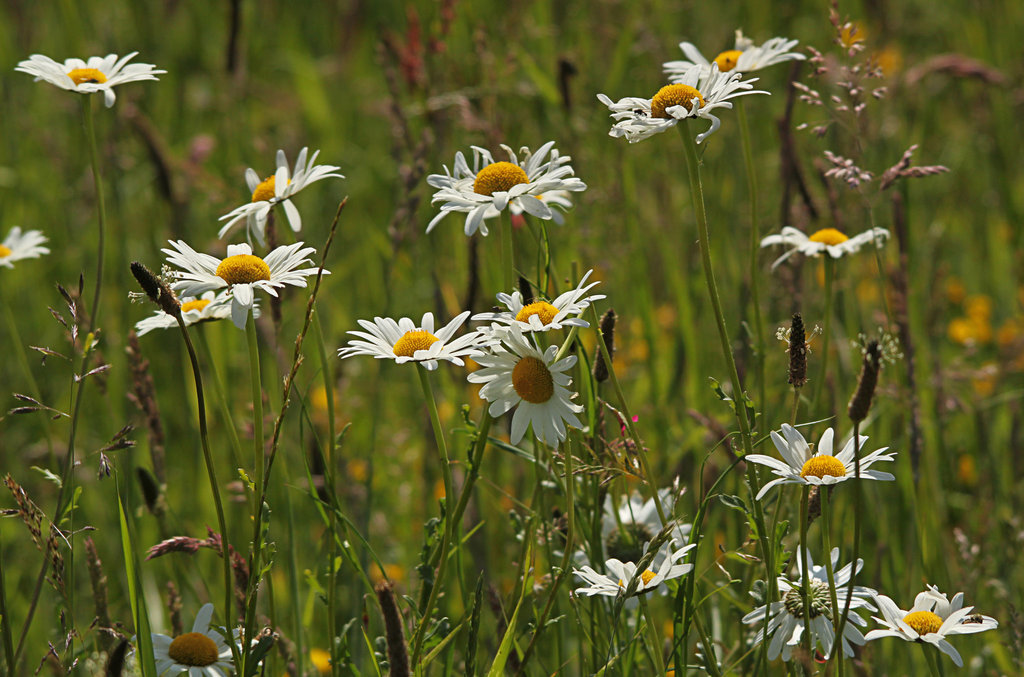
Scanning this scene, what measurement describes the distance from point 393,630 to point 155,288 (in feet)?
1.85

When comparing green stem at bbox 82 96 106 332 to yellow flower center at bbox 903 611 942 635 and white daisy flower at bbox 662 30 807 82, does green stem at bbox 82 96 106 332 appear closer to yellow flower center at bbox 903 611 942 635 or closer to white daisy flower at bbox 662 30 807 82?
white daisy flower at bbox 662 30 807 82

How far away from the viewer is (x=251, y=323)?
142cm

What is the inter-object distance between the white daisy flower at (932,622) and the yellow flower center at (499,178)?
0.84 meters

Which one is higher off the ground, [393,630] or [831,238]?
[831,238]

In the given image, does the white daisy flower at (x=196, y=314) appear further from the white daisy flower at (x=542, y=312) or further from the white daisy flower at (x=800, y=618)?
the white daisy flower at (x=800, y=618)

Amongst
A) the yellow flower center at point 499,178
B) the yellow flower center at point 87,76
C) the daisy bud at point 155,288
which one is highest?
the yellow flower center at point 87,76

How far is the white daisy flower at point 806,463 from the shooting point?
1.34 m

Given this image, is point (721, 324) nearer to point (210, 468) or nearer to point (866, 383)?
point (866, 383)

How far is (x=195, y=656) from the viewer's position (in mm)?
1618

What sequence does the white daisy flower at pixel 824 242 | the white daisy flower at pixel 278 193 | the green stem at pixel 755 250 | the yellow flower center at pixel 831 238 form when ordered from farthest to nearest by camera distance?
1. the yellow flower center at pixel 831 238
2. the white daisy flower at pixel 824 242
3. the green stem at pixel 755 250
4. the white daisy flower at pixel 278 193

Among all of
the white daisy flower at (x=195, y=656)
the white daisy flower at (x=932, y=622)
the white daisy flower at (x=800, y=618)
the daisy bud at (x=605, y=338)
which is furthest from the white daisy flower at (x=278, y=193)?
the white daisy flower at (x=932, y=622)

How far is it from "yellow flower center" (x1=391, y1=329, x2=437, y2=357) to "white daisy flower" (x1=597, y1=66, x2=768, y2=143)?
42 centimetres

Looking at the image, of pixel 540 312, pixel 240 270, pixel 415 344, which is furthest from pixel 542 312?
pixel 240 270

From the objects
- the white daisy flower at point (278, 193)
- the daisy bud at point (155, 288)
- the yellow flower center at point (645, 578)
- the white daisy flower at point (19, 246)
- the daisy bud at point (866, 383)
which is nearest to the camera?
the daisy bud at point (866, 383)
